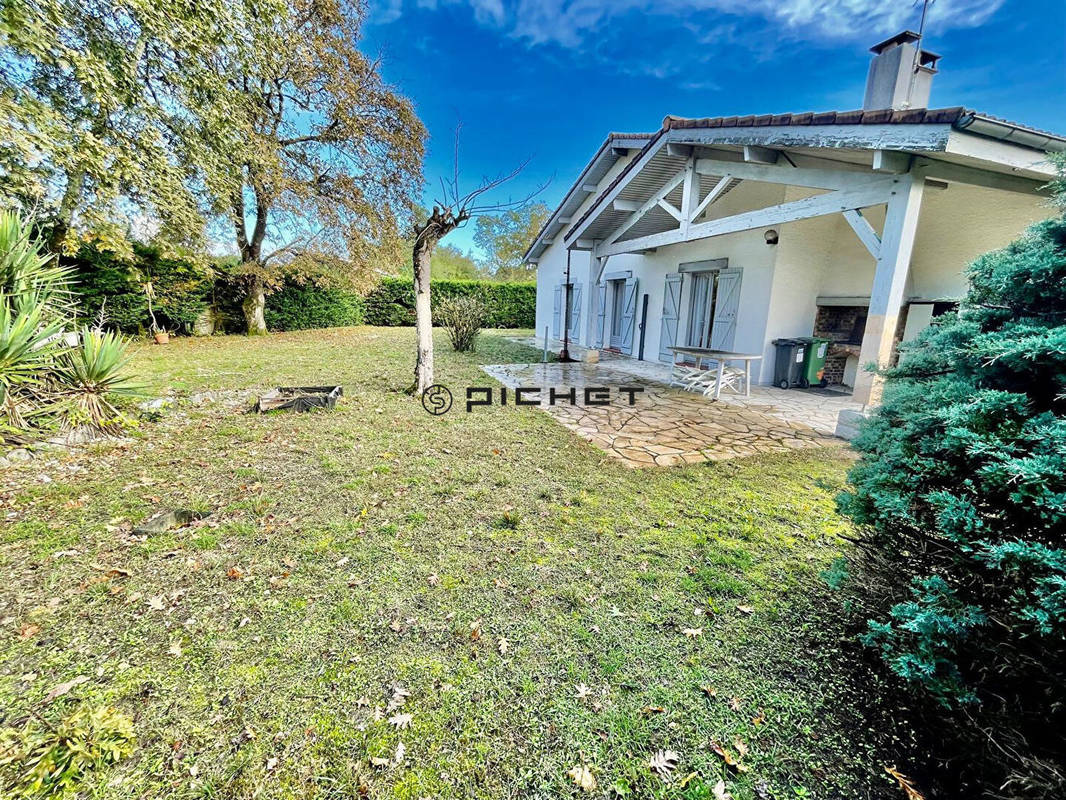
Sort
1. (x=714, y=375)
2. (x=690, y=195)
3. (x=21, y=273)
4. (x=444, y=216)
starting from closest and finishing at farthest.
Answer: (x=21, y=273) < (x=444, y=216) < (x=690, y=195) < (x=714, y=375)

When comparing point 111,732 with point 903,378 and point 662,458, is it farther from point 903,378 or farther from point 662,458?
point 662,458

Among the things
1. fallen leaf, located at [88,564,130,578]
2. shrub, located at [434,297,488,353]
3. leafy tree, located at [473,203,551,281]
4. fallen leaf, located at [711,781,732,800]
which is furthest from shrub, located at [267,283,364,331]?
leafy tree, located at [473,203,551,281]

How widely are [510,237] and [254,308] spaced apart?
26676 millimetres

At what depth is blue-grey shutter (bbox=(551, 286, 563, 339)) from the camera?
14547mm

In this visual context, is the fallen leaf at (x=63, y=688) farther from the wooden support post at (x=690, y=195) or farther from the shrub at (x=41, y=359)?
the wooden support post at (x=690, y=195)

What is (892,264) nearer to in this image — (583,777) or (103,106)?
(583,777)

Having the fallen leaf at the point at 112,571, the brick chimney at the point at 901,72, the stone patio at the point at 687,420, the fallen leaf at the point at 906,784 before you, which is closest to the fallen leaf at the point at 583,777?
the fallen leaf at the point at 906,784

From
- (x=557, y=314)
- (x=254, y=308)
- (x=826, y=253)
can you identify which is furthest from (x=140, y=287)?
(x=826, y=253)

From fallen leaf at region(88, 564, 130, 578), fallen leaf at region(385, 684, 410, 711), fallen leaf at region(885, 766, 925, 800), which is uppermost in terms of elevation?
fallen leaf at region(885, 766, 925, 800)

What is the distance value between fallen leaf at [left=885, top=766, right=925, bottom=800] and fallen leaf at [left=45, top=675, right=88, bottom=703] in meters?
3.02

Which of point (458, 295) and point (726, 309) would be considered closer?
point (726, 309)

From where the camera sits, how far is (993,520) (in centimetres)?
128

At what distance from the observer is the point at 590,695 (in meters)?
1.68

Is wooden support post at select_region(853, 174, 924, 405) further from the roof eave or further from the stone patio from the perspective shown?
the roof eave
